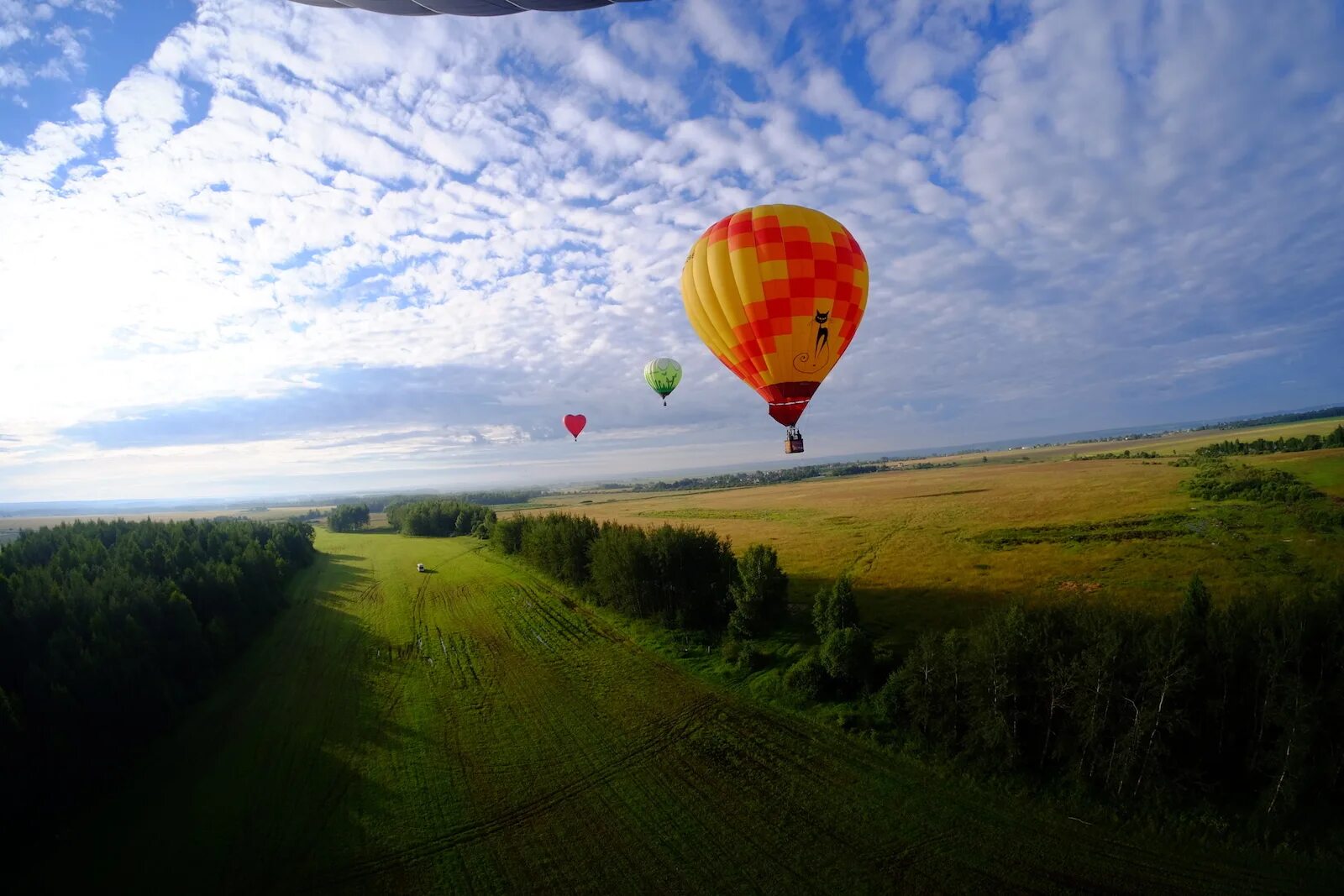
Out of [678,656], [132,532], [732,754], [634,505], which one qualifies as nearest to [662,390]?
[678,656]

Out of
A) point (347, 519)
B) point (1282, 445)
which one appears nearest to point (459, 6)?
point (1282, 445)

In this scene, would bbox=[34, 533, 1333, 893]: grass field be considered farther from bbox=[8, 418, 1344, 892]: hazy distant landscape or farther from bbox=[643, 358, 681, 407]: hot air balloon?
bbox=[643, 358, 681, 407]: hot air balloon

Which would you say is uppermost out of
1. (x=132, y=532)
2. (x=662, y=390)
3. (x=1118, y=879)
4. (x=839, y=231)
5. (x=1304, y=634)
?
(x=839, y=231)

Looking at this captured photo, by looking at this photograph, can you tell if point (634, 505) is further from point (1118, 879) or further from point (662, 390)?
point (1118, 879)

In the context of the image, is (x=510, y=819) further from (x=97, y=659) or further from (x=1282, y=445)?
(x=1282, y=445)

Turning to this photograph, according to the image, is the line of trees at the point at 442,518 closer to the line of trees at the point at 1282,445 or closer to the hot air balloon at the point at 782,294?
the hot air balloon at the point at 782,294
